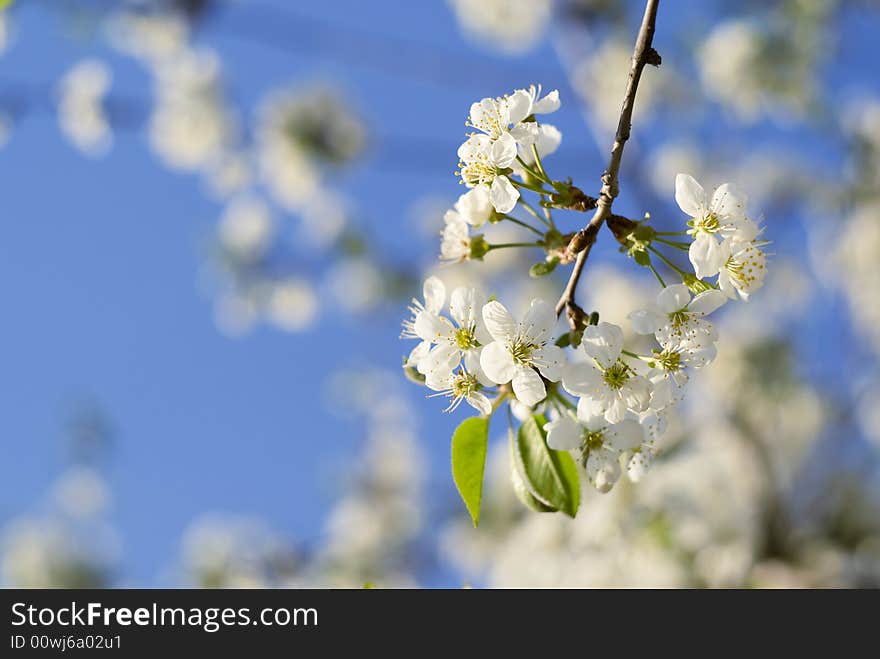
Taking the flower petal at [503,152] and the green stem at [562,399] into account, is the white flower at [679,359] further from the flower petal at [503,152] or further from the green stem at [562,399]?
the flower petal at [503,152]

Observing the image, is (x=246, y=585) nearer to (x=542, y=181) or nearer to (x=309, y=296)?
(x=309, y=296)

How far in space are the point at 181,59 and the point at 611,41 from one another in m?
1.97

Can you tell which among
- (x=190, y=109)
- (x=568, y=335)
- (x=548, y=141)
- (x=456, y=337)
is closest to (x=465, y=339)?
(x=456, y=337)

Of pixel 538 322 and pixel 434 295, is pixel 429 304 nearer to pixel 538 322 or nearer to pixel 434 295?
pixel 434 295

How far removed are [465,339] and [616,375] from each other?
0.57 feet

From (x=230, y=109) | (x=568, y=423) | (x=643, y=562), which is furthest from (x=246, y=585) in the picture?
(x=568, y=423)

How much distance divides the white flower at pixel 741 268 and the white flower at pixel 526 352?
7.5 inches

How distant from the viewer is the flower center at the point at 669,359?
3.12 ft

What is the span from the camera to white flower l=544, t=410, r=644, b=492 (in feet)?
3.16

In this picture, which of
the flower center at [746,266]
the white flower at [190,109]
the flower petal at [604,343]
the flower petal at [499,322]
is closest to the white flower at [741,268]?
the flower center at [746,266]

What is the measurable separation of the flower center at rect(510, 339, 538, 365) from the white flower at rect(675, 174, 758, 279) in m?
0.20

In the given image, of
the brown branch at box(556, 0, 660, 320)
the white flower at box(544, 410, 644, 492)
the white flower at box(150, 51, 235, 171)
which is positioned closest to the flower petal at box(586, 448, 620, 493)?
the white flower at box(544, 410, 644, 492)
